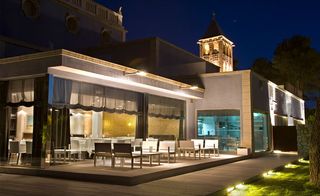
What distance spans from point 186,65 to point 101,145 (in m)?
11.6

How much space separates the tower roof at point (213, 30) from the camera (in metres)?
46.3

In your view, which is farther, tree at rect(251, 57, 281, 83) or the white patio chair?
tree at rect(251, 57, 281, 83)

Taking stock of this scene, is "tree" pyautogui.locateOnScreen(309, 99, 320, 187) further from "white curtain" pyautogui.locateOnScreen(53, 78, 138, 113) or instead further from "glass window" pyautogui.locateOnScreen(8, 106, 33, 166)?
"glass window" pyautogui.locateOnScreen(8, 106, 33, 166)

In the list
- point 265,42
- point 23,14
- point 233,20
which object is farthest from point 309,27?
point 23,14

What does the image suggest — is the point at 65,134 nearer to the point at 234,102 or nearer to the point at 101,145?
the point at 101,145

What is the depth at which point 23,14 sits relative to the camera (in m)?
16.0

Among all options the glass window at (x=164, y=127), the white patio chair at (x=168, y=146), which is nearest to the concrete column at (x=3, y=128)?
the white patio chair at (x=168, y=146)

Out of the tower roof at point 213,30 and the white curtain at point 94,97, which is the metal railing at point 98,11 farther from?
the tower roof at point 213,30

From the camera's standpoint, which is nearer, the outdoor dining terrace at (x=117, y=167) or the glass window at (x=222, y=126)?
the outdoor dining terrace at (x=117, y=167)

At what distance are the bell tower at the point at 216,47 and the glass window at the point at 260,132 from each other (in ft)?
86.0

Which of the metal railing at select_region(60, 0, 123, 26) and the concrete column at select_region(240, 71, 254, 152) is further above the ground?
the metal railing at select_region(60, 0, 123, 26)

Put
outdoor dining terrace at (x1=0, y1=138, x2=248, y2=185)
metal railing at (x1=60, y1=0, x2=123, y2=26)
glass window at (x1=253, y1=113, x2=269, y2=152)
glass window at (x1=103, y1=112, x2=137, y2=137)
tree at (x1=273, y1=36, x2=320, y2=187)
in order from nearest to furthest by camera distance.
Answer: outdoor dining terrace at (x1=0, y1=138, x2=248, y2=185) < glass window at (x1=253, y1=113, x2=269, y2=152) < glass window at (x1=103, y1=112, x2=137, y2=137) < metal railing at (x1=60, y1=0, x2=123, y2=26) < tree at (x1=273, y1=36, x2=320, y2=187)

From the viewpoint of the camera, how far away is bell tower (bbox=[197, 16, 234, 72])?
145ft

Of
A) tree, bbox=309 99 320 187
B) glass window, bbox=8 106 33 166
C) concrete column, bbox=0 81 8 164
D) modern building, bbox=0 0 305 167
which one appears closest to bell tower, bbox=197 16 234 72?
modern building, bbox=0 0 305 167
